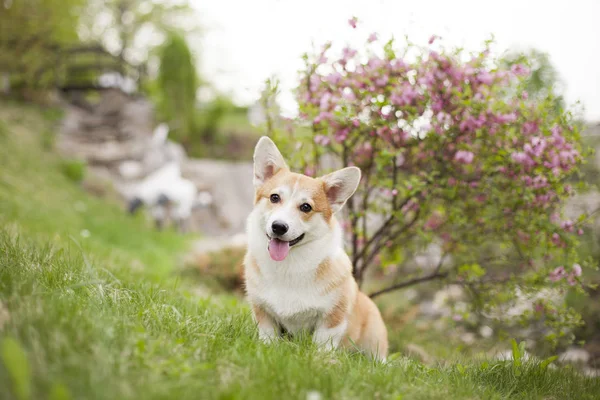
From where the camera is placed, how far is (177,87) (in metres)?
16.7

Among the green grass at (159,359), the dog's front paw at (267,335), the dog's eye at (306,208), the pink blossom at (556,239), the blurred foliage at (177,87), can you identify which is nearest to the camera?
the green grass at (159,359)

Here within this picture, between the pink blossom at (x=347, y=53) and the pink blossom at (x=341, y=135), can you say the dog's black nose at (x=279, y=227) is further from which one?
the pink blossom at (x=347, y=53)

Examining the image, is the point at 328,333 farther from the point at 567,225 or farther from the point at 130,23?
the point at 130,23

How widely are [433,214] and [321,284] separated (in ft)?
7.08

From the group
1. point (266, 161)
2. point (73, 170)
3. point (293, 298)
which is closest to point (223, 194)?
point (73, 170)

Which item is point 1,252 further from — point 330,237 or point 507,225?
point 507,225

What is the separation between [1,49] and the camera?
1442 centimetres

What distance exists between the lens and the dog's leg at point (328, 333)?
3.29m

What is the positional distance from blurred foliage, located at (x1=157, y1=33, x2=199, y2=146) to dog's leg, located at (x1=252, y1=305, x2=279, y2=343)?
14.7 metres

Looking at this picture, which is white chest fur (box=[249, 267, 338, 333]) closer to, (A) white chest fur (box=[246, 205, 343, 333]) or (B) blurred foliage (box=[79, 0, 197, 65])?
(A) white chest fur (box=[246, 205, 343, 333])

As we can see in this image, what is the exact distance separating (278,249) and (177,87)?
584 inches

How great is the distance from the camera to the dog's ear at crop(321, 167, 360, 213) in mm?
3525

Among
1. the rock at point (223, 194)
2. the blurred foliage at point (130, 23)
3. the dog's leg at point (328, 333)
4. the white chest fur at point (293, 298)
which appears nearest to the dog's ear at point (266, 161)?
the white chest fur at point (293, 298)

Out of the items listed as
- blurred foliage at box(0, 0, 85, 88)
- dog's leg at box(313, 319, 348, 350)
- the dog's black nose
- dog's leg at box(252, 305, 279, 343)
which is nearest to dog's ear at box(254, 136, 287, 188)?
the dog's black nose
